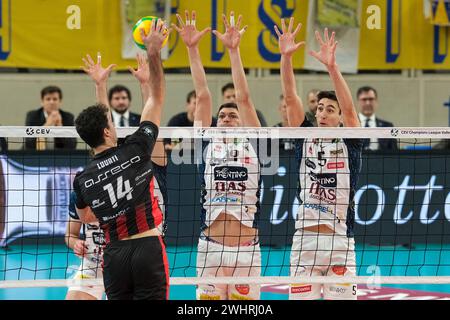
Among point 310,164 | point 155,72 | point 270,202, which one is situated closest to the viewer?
point 155,72

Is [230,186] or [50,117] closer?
[230,186]

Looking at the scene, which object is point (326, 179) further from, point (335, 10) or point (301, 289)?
point (335, 10)

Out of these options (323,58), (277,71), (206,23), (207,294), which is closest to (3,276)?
(207,294)

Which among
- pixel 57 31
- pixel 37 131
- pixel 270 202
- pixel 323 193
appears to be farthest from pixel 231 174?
pixel 57 31

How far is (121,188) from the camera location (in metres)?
7.07

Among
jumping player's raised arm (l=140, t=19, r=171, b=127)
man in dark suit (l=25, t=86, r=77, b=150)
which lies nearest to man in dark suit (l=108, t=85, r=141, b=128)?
man in dark suit (l=25, t=86, r=77, b=150)

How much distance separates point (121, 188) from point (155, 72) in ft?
3.60

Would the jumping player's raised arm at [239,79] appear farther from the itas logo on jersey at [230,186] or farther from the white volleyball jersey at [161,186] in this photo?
the white volleyball jersey at [161,186]

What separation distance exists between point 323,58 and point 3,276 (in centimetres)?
573

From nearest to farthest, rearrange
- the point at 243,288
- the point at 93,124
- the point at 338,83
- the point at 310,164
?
the point at 93,124 → the point at 338,83 → the point at 243,288 → the point at 310,164

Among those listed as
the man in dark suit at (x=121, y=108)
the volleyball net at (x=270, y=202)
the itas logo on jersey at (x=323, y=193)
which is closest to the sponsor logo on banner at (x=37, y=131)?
the volleyball net at (x=270, y=202)

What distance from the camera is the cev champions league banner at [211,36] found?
1764 cm

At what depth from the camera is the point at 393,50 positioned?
18234 mm

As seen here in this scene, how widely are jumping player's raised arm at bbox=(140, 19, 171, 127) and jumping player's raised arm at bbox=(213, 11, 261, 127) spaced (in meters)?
1.44
